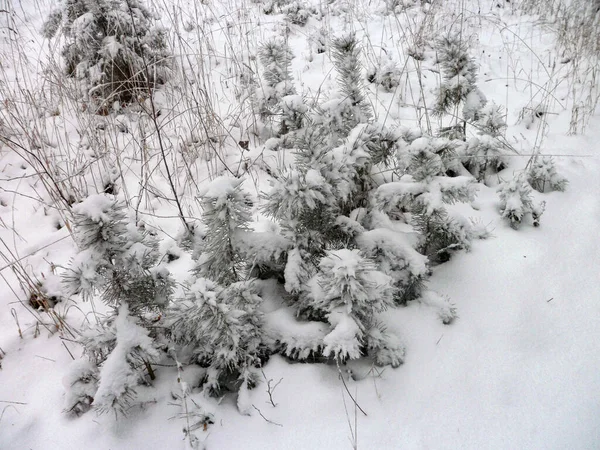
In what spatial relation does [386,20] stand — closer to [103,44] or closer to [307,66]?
[307,66]

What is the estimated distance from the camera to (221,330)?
1345 millimetres

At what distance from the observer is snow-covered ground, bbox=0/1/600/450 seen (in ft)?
4.62

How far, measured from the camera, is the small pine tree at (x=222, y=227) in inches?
53.4

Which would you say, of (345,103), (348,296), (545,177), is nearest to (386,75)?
(545,177)

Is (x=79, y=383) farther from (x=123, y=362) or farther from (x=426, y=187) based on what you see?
(x=426, y=187)

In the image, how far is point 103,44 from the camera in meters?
3.41

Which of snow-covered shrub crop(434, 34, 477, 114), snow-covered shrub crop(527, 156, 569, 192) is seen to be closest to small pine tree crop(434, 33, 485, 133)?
snow-covered shrub crop(434, 34, 477, 114)

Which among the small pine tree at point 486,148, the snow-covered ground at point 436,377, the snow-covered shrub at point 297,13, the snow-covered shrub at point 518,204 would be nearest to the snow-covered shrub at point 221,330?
the snow-covered ground at point 436,377

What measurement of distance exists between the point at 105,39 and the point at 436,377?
380 cm

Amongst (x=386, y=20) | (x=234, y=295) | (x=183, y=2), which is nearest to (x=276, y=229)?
(x=234, y=295)

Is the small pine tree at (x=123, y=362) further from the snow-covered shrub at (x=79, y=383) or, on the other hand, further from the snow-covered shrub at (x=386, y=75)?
the snow-covered shrub at (x=386, y=75)

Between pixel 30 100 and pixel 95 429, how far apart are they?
2.90m

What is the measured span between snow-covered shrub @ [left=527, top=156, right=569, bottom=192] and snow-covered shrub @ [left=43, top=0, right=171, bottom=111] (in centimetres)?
305

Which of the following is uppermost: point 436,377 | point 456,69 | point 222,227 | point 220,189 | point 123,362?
point 456,69
